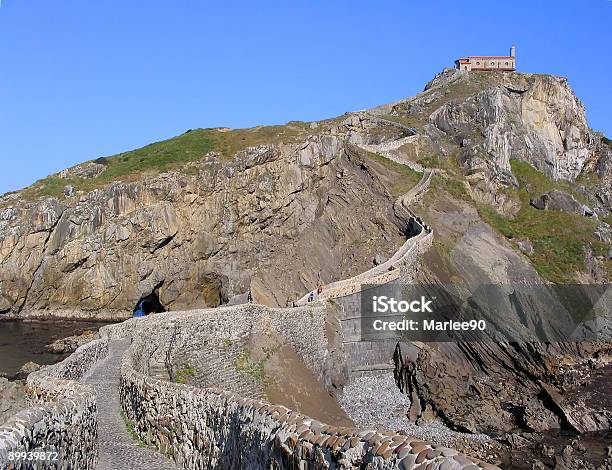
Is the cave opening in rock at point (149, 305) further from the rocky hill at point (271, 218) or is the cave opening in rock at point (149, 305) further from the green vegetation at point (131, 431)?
the green vegetation at point (131, 431)

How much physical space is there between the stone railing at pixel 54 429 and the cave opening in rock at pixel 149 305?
167ft

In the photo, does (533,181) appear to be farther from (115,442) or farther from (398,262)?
(115,442)

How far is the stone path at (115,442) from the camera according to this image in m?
12.3

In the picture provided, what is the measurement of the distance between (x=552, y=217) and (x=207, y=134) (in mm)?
41629

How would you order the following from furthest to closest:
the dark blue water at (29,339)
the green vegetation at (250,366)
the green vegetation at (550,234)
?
1. the green vegetation at (550,234)
2. the dark blue water at (29,339)
3. the green vegetation at (250,366)

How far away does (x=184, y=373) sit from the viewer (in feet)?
75.8

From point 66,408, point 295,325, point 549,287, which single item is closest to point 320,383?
point 295,325

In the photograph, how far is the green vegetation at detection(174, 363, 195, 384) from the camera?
22567mm

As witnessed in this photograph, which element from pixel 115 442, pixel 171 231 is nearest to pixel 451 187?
pixel 171 231

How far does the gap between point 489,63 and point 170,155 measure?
160 ft

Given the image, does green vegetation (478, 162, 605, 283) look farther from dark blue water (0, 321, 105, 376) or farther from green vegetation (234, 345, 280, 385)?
dark blue water (0, 321, 105, 376)

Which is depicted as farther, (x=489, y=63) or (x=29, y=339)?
(x=489, y=63)

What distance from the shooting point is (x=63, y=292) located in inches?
2473

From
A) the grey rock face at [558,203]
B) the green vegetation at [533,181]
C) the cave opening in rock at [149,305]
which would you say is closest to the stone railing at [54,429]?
the cave opening in rock at [149,305]
